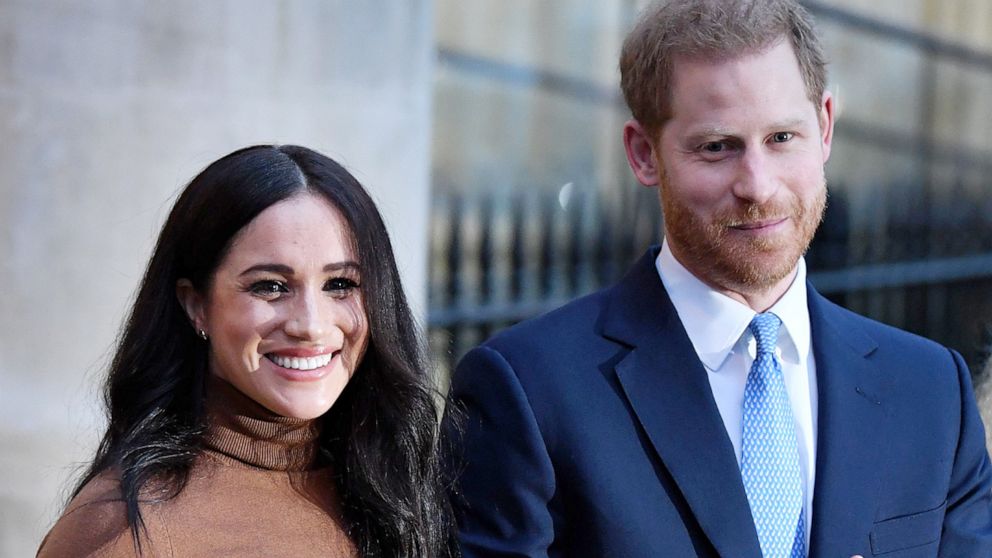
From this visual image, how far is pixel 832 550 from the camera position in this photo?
2816 millimetres

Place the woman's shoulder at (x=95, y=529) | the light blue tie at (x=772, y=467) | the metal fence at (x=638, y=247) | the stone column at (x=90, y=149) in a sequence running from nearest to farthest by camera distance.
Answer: the woman's shoulder at (x=95, y=529)
the light blue tie at (x=772, y=467)
the stone column at (x=90, y=149)
the metal fence at (x=638, y=247)

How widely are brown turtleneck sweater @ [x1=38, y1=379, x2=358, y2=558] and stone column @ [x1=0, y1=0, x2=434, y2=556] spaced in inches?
79.6

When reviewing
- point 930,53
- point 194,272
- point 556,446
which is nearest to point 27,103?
point 194,272

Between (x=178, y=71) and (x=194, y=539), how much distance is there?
244 centimetres

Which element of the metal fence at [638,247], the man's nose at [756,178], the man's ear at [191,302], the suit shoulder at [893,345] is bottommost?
the metal fence at [638,247]

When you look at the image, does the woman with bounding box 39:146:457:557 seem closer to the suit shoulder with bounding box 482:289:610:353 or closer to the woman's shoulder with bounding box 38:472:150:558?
the woman's shoulder with bounding box 38:472:150:558

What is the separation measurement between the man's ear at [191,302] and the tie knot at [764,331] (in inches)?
40.1

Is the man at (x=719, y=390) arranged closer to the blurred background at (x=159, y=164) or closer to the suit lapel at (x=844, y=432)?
the suit lapel at (x=844, y=432)

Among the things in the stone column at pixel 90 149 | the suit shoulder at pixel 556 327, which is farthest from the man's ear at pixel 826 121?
the stone column at pixel 90 149

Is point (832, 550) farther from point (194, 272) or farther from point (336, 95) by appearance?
point (336, 95)

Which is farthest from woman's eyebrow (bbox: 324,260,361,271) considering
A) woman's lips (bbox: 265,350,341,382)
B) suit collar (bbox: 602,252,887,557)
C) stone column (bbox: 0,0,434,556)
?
stone column (bbox: 0,0,434,556)

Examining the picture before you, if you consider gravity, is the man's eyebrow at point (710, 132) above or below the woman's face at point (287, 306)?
above

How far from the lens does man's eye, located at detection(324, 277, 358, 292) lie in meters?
2.80

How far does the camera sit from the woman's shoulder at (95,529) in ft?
8.52
